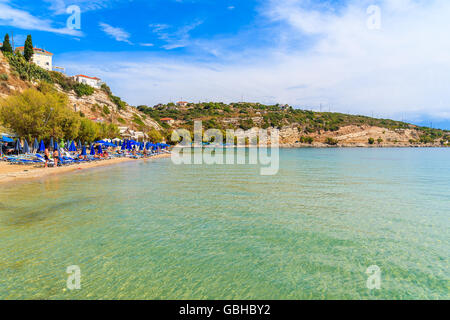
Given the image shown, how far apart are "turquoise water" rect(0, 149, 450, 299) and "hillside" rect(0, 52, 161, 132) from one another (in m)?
50.3

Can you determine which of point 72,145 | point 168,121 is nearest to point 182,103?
point 168,121

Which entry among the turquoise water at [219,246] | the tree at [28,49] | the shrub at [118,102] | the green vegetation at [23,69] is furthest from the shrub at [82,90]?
the turquoise water at [219,246]

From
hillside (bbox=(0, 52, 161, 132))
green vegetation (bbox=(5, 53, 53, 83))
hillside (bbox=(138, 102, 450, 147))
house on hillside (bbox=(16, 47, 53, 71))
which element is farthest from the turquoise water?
hillside (bbox=(138, 102, 450, 147))

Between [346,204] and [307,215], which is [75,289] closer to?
[307,215]

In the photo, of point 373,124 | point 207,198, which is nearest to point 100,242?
point 207,198

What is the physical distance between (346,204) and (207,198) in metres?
7.10

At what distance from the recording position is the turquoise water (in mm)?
5828

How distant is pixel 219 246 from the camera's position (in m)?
7.98

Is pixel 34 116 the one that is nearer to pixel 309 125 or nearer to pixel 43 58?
pixel 43 58

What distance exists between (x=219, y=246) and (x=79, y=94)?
289ft

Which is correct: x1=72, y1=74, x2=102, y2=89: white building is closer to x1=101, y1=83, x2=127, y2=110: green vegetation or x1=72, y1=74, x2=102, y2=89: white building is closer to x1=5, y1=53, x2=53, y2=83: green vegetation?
x1=101, y1=83, x2=127, y2=110: green vegetation

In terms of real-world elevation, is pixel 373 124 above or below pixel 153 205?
above

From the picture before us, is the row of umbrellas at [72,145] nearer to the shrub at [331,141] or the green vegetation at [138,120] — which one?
the green vegetation at [138,120]

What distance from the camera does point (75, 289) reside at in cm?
563
